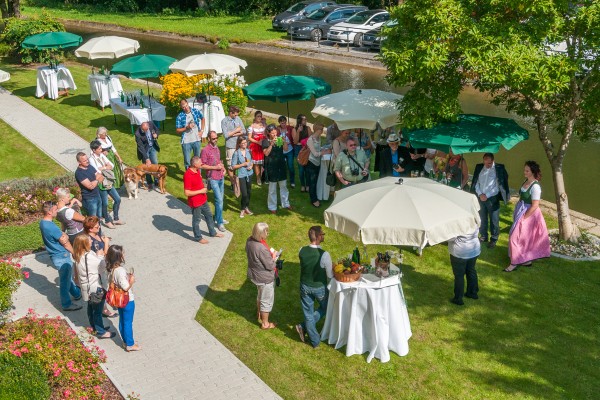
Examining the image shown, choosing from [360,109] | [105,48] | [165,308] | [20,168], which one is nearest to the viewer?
[165,308]

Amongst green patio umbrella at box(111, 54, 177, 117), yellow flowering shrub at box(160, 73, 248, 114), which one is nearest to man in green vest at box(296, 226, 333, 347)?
green patio umbrella at box(111, 54, 177, 117)

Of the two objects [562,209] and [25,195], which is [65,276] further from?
[562,209]

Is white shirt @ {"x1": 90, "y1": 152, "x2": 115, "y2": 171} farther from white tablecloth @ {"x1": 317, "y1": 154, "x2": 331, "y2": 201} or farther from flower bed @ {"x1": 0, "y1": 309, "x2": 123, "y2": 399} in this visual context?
white tablecloth @ {"x1": 317, "y1": 154, "x2": 331, "y2": 201}

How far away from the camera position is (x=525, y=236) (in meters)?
10.7

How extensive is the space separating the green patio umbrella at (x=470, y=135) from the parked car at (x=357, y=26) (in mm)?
19329

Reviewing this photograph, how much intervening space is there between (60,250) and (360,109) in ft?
20.3

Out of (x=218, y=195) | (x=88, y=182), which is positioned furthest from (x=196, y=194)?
(x=88, y=182)

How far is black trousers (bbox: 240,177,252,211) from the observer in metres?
12.4

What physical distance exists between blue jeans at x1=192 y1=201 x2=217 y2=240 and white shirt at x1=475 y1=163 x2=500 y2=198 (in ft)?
15.9

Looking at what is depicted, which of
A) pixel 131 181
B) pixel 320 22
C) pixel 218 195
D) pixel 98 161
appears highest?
pixel 320 22

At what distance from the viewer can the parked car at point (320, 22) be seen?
107 feet

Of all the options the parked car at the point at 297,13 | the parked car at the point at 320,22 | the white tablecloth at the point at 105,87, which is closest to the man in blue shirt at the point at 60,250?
the white tablecloth at the point at 105,87

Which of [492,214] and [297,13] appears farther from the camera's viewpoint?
[297,13]

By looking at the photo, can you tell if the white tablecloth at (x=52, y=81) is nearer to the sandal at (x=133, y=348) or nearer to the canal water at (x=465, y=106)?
the canal water at (x=465, y=106)
